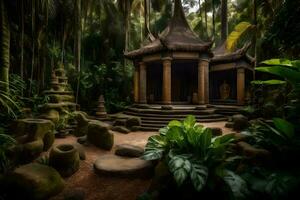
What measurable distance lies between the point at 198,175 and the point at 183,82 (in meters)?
14.5

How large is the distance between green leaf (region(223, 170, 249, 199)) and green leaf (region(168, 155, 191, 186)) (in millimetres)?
523

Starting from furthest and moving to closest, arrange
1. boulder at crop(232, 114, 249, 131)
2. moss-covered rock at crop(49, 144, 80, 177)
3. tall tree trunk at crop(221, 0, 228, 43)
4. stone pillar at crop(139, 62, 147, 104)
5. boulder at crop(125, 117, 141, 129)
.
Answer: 1. tall tree trunk at crop(221, 0, 228, 43)
2. stone pillar at crop(139, 62, 147, 104)
3. boulder at crop(125, 117, 141, 129)
4. boulder at crop(232, 114, 249, 131)
5. moss-covered rock at crop(49, 144, 80, 177)

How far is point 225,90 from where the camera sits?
57.7 feet

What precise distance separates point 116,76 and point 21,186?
1415cm

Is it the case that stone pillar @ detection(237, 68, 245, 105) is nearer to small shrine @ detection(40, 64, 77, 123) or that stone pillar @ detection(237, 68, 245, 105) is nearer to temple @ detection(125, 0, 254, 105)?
temple @ detection(125, 0, 254, 105)

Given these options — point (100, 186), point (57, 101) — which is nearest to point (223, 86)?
point (57, 101)

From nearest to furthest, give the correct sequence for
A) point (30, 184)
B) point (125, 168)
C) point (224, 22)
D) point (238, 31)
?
point (30, 184)
point (125, 168)
point (238, 31)
point (224, 22)

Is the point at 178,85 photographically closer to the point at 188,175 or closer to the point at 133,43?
the point at 133,43

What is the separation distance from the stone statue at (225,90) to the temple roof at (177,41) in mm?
5082

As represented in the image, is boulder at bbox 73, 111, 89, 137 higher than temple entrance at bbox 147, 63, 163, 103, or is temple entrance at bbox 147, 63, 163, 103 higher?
temple entrance at bbox 147, 63, 163, 103

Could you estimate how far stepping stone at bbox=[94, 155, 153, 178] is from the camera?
5.12 metres

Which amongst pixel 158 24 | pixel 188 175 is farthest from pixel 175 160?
pixel 158 24

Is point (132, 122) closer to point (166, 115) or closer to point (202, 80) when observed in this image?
point (166, 115)

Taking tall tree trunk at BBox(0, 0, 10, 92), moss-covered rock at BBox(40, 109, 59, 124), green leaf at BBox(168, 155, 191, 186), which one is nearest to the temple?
moss-covered rock at BBox(40, 109, 59, 124)
